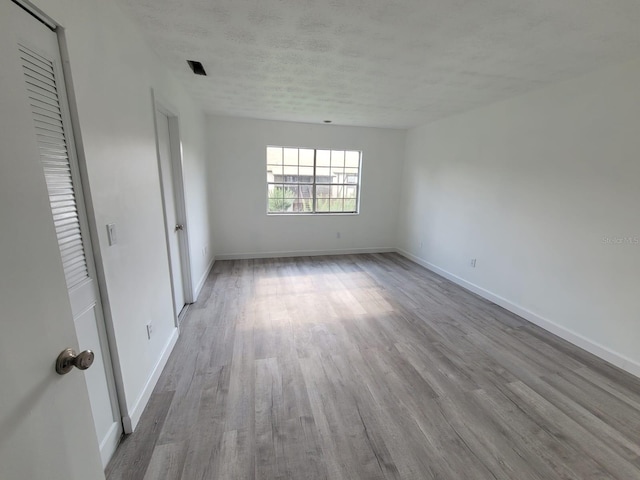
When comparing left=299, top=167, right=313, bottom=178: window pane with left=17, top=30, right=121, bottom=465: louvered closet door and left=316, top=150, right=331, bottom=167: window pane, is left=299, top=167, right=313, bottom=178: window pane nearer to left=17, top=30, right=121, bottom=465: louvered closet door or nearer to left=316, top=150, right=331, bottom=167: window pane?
left=316, top=150, right=331, bottom=167: window pane

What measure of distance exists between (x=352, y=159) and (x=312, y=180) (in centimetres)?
88

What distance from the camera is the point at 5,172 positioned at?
60 centimetres

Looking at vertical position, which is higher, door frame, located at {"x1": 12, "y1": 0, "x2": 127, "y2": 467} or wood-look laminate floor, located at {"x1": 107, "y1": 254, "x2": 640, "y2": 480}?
door frame, located at {"x1": 12, "y1": 0, "x2": 127, "y2": 467}

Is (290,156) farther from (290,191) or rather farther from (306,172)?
(290,191)

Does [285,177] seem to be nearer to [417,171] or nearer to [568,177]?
[417,171]

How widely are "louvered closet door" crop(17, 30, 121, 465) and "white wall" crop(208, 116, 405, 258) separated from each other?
352cm

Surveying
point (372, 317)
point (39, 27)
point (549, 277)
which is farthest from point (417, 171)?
point (39, 27)

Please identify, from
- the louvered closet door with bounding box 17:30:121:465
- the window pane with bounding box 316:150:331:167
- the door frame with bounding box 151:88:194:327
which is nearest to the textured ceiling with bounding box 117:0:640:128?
the door frame with bounding box 151:88:194:327

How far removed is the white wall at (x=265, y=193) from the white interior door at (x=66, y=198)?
352 cm

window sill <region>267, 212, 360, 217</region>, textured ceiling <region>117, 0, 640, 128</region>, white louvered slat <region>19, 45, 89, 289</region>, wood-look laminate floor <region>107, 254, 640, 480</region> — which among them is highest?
textured ceiling <region>117, 0, 640, 128</region>

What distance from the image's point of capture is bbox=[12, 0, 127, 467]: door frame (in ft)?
3.75

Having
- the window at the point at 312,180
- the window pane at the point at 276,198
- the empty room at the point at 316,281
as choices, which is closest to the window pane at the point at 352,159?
the window at the point at 312,180

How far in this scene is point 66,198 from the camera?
45.9 inches

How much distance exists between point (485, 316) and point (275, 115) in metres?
3.93
